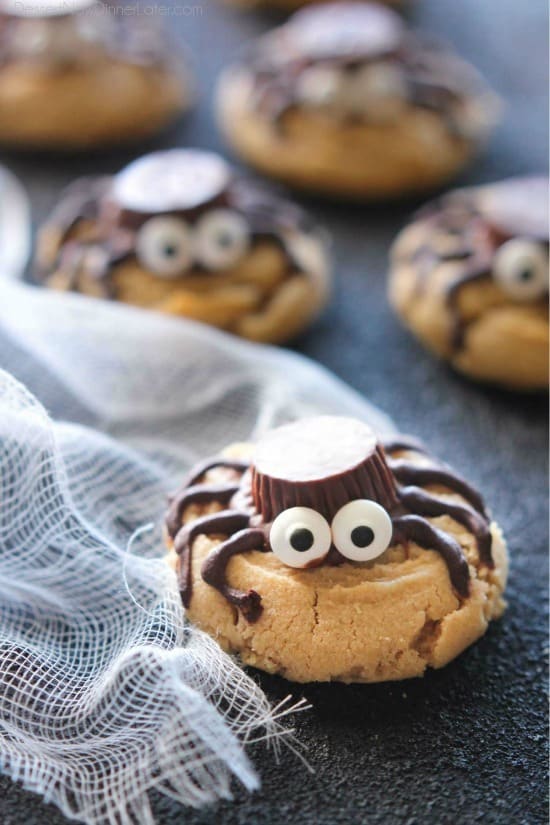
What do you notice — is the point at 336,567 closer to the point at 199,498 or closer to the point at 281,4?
the point at 199,498

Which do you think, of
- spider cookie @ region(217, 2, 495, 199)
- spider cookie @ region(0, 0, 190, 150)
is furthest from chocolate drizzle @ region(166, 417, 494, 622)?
spider cookie @ region(0, 0, 190, 150)

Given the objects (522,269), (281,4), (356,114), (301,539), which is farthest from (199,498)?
(281,4)

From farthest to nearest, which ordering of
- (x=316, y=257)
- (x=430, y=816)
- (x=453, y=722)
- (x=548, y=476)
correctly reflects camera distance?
(x=316, y=257), (x=548, y=476), (x=453, y=722), (x=430, y=816)

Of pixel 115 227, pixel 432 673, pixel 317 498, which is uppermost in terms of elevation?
pixel 115 227

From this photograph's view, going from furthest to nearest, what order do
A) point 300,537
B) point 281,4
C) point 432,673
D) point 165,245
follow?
point 281,4 < point 165,245 < point 432,673 < point 300,537

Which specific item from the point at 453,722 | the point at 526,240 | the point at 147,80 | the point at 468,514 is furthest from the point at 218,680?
the point at 147,80

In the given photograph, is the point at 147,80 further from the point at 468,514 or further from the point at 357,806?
the point at 357,806

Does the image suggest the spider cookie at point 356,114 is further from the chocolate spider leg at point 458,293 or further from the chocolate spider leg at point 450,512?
the chocolate spider leg at point 450,512

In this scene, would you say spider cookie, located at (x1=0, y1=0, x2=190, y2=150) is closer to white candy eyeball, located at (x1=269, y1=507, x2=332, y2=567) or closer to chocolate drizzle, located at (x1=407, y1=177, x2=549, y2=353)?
chocolate drizzle, located at (x1=407, y1=177, x2=549, y2=353)
